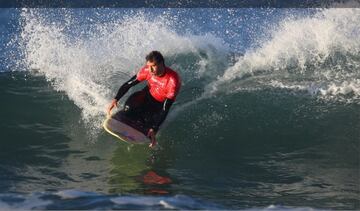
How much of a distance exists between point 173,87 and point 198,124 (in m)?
1.03

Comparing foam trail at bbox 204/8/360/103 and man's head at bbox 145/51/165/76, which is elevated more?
foam trail at bbox 204/8/360/103

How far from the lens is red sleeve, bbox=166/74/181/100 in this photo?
25.5 ft

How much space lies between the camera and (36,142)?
8148mm

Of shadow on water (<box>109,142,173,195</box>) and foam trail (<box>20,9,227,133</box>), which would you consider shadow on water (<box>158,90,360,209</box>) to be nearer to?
shadow on water (<box>109,142,173,195</box>)

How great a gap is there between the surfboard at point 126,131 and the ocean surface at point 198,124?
0.19 m

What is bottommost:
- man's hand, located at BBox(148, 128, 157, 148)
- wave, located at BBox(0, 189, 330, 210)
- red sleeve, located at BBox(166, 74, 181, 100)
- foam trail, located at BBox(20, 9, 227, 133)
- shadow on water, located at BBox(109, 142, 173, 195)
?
wave, located at BBox(0, 189, 330, 210)

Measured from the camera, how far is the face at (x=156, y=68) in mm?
7706

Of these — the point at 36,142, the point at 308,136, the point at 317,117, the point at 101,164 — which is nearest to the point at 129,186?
the point at 101,164

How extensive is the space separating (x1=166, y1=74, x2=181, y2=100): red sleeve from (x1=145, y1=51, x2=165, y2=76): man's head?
17cm

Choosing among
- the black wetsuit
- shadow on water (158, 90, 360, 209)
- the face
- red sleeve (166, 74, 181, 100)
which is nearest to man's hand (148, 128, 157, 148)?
the black wetsuit

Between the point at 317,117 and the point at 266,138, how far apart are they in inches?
39.9

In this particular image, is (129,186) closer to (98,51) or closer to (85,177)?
(85,177)

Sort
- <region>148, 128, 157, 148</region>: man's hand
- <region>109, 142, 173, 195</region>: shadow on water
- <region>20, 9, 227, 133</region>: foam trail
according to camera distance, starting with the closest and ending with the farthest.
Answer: <region>109, 142, 173, 195</region>: shadow on water → <region>148, 128, 157, 148</region>: man's hand → <region>20, 9, 227, 133</region>: foam trail

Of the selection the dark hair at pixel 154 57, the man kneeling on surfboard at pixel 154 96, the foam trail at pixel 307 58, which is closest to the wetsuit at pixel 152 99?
the man kneeling on surfboard at pixel 154 96
